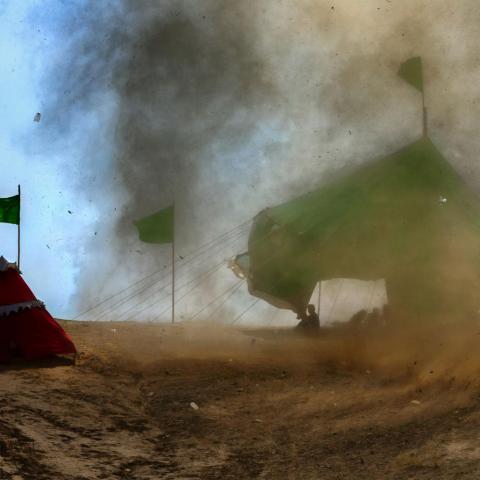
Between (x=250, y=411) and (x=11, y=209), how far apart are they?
6129mm

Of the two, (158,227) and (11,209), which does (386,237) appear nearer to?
(158,227)

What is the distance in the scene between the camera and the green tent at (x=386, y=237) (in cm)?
1207

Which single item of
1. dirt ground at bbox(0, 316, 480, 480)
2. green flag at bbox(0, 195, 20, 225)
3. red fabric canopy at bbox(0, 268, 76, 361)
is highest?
green flag at bbox(0, 195, 20, 225)

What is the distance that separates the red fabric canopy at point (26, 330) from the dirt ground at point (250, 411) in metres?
0.24

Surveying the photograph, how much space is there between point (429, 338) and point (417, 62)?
17.8 ft

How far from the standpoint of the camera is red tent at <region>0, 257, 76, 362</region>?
364 inches

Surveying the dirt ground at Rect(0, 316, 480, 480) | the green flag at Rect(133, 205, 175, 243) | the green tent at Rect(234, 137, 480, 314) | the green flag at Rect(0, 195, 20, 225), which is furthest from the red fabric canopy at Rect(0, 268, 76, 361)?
the green flag at Rect(133, 205, 175, 243)

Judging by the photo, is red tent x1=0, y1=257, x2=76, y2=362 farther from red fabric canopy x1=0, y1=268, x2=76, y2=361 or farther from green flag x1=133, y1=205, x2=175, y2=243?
green flag x1=133, y1=205, x2=175, y2=243

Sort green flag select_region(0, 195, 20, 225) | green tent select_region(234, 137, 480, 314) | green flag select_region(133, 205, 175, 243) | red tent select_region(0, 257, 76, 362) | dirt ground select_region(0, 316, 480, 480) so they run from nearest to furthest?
dirt ground select_region(0, 316, 480, 480) → red tent select_region(0, 257, 76, 362) → green flag select_region(0, 195, 20, 225) → green tent select_region(234, 137, 480, 314) → green flag select_region(133, 205, 175, 243)

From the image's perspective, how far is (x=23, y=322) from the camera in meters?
9.31

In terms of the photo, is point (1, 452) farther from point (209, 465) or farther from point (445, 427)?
point (445, 427)

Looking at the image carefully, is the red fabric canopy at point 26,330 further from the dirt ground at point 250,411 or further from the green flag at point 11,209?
the green flag at point 11,209

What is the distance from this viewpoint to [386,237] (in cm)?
1250

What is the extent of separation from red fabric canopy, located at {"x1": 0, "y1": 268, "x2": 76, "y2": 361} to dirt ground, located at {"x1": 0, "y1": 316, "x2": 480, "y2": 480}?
0.79ft
